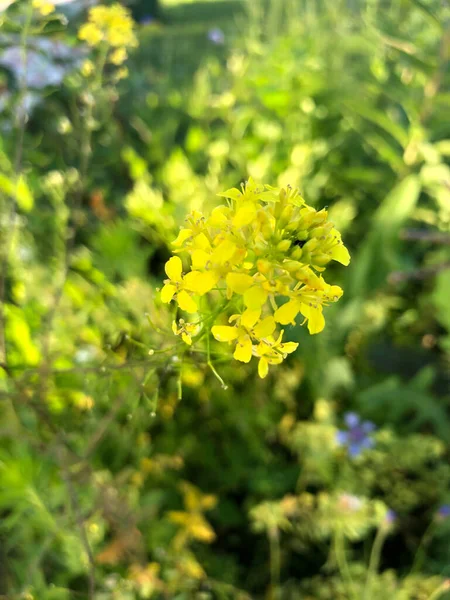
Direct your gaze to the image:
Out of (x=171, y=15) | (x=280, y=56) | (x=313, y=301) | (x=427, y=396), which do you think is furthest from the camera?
(x=171, y=15)

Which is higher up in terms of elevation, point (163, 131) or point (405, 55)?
point (405, 55)

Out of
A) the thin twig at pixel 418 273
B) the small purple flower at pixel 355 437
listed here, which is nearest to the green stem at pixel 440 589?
the small purple flower at pixel 355 437

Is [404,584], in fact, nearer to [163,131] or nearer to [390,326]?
[390,326]

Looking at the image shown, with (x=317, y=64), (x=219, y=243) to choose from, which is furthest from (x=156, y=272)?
(x=219, y=243)

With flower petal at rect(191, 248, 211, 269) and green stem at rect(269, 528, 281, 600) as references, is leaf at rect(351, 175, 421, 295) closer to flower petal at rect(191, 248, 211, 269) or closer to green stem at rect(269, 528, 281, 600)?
green stem at rect(269, 528, 281, 600)

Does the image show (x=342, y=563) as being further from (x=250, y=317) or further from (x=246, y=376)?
(x=250, y=317)

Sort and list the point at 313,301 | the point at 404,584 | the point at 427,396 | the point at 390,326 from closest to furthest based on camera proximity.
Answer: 1. the point at 313,301
2. the point at 404,584
3. the point at 427,396
4. the point at 390,326

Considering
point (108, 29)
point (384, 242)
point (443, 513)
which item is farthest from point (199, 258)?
point (384, 242)
